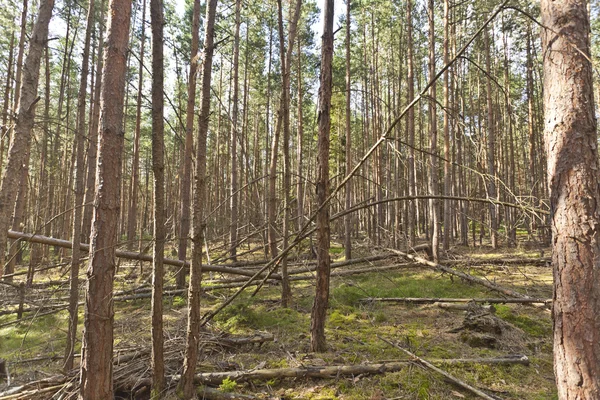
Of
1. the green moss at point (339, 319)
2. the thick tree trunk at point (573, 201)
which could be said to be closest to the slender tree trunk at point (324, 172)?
the green moss at point (339, 319)

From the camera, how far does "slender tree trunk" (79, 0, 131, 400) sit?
281 cm

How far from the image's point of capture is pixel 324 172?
15.0 ft

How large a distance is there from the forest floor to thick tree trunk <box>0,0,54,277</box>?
53.2 inches

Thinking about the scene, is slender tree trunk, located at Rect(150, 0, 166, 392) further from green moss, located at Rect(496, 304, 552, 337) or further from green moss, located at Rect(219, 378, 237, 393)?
green moss, located at Rect(496, 304, 552, 337)

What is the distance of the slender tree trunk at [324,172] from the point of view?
15.0 feet

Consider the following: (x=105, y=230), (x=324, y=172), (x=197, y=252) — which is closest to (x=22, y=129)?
(x=105, y=230)

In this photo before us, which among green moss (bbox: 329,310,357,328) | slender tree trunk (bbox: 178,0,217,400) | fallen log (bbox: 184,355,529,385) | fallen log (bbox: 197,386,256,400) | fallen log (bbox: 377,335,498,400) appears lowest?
fallen log (bbox: 197,386,256,400)

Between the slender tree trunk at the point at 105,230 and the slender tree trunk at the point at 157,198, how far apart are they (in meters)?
0.59

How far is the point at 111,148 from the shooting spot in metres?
2.91

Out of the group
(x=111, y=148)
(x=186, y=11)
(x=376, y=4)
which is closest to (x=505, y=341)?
(x=111, y=148)

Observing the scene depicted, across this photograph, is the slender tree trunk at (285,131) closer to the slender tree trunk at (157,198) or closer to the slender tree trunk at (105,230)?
the slender tree trunk at (157,198)

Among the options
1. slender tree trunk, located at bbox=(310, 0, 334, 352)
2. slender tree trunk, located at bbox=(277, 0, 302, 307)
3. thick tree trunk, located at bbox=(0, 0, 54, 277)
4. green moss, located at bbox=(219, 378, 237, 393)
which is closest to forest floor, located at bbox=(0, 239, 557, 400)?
green moss, located at bbox=(219, 378, 237, 393)

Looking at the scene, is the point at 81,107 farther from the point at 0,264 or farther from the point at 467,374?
the point at 467,374

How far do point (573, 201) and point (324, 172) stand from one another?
273 centimetres
